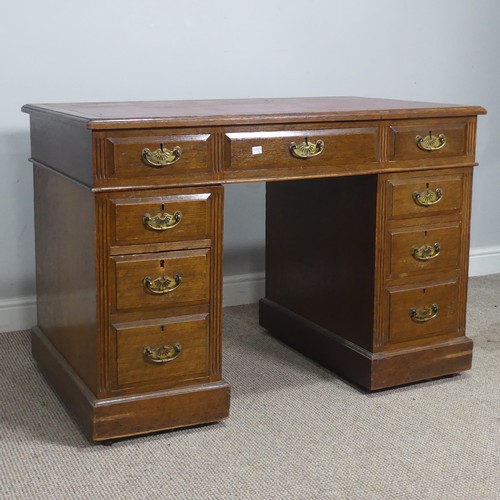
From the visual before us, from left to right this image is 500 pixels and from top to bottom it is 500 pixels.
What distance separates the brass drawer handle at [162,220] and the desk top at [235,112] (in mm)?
212

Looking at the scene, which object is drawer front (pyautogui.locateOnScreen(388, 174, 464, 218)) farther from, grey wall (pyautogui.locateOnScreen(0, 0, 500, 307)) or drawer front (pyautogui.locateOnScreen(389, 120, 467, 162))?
grey wall (pyautogui.locateOnScreen(0, 0, 500, 307))

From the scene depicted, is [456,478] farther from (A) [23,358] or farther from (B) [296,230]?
(A) [23,358]

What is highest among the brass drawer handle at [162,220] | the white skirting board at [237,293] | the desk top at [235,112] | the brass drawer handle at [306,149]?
the desk top at [235,112]

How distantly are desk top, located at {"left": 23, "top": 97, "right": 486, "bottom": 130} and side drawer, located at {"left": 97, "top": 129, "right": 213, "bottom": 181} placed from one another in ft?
0.09

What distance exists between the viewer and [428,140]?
2.46 m

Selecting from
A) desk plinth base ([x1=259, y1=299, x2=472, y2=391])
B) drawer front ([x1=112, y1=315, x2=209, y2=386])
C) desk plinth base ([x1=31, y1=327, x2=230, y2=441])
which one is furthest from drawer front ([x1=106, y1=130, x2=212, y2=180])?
desk plinth base ([x1=259, y1=299, x2=472, y2=391])

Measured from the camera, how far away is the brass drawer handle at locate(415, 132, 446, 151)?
2.45 m

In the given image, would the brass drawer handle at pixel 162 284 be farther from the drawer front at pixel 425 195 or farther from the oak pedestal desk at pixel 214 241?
the drawer front at pixel 425 195

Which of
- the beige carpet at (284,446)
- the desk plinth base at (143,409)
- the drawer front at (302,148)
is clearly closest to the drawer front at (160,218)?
the drawer front at (302,148)

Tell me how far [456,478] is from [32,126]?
1468mm

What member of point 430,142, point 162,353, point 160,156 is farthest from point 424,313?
point 160,156

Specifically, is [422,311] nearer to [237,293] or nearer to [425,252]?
[425,252]

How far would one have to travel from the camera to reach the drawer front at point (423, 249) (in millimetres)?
2488

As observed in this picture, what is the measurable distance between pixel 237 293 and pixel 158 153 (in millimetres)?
1345
